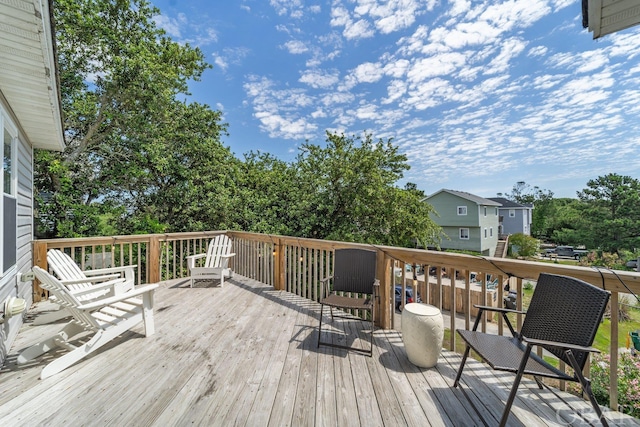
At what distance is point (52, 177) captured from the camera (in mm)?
6426

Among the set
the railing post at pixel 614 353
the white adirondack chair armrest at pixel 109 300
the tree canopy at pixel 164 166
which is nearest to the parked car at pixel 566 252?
the tree canopy at pixel 164 166

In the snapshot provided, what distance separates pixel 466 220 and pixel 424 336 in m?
19.3

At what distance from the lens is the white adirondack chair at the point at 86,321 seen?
229cm

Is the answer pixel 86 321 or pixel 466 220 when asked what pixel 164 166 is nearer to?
pixel 86 321

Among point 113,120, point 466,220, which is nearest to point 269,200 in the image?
point 113,120

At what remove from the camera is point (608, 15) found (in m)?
1.66

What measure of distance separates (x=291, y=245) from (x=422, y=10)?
652cm

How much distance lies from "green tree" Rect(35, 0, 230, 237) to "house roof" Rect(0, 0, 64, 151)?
385 cm

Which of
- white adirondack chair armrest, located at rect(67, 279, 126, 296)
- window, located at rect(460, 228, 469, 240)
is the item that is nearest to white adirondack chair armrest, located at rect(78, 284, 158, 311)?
white adirondack chair armrest, located at rect(67, 279, 126, 296)

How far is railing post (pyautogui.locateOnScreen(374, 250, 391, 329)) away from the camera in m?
3.08

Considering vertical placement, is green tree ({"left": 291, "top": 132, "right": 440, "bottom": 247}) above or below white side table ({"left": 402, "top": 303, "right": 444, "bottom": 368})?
above

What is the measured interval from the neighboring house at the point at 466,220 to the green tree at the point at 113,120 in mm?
17427

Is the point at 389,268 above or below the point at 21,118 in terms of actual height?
below

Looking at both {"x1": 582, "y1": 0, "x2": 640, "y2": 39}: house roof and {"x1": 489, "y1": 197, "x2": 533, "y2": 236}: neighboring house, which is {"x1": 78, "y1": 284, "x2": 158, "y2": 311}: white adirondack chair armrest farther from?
{"x1": 489, "y1": 197, "x2": 533, "y2": 236}: neighboring house
